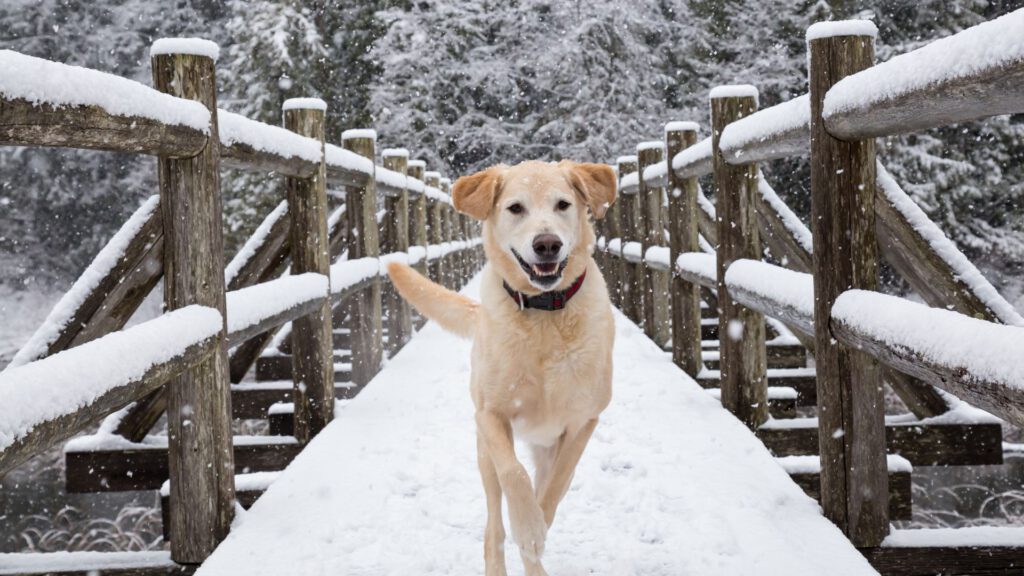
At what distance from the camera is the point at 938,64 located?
2127mm

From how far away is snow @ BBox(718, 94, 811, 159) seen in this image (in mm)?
3336

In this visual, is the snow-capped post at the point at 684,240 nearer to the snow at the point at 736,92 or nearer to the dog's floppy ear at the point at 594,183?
the snow at the point at 736,92

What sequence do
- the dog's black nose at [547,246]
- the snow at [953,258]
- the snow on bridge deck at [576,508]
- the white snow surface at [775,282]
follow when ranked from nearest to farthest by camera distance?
the snow on bridge deck at [576,508] → the dog's black nose at [547,246] → the white snow surface at [775,282] → the snow at [953,258]

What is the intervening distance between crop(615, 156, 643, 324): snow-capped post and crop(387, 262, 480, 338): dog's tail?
5349 millimetres

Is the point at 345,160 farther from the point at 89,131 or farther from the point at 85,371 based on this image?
the point at 85,371

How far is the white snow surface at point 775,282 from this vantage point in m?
3.30

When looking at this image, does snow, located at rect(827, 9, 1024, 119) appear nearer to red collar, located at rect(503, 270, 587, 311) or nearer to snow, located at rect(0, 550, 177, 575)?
red collar, located at rect(503, 270, 587, 311)

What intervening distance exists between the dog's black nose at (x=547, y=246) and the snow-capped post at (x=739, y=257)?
6.99ft

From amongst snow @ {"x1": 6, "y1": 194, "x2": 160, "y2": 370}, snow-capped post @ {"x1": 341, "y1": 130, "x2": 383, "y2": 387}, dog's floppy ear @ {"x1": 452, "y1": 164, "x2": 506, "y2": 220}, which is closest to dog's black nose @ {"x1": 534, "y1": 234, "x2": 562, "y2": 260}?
dog's floppy ear @ {"x1": 452, "y1": 164, "x2": 506, "y2": 220}

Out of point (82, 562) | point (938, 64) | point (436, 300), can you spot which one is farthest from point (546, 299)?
point (82, 562)

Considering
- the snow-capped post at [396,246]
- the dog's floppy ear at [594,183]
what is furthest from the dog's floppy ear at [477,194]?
the snow-capped post at [396,246]

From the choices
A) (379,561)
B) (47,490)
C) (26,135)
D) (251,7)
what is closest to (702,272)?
(379,561)

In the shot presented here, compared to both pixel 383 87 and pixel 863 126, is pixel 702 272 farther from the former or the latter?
pixel 383 87

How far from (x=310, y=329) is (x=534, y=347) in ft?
7.10
